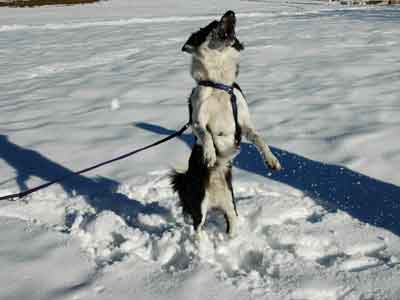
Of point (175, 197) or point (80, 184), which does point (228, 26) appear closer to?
point (175, 197)

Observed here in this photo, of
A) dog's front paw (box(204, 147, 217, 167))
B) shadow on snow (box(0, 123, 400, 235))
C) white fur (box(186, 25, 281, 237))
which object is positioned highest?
white fur (box(186, 25, 281, 237))

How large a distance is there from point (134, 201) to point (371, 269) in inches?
83.6

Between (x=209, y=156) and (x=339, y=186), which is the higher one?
(x=209, y=156)

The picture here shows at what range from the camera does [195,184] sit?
10.5 feet

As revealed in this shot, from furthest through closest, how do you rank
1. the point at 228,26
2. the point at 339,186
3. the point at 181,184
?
the point at 339,186 → the point at 181,184 → the point at 228,26

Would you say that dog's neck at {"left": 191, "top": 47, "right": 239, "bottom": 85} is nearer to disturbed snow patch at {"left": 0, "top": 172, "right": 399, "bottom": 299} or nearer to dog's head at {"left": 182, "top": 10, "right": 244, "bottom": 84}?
dog's head at {"left": 182, "top": 10, "right": 244, "bottom": 84}

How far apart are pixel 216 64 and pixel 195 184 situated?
0.87 m

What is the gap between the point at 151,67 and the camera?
32.5 feet

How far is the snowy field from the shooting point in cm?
279

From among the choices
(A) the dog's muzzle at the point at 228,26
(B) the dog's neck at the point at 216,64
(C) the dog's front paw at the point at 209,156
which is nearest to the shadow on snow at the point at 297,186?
(C) the dog's front paw at the point at 209,156

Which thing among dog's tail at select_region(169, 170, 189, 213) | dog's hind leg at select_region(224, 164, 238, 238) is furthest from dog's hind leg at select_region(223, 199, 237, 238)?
dog's tail at select_region(169, 170, 189, 213)

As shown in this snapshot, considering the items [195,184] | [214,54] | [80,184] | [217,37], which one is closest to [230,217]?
[195,184]

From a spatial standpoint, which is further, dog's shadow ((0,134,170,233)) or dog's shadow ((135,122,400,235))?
dog's shadow ((0,134,170,233))

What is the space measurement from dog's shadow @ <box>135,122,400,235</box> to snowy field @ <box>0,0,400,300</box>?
0.7 inches
